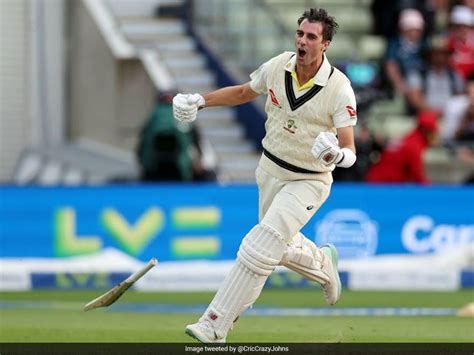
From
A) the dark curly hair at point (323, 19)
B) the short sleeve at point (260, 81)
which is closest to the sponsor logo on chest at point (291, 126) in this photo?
the short sleeve at point (260, 81)

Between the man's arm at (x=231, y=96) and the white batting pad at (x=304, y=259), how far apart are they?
0.85 metres

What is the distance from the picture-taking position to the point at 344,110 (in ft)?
27.6

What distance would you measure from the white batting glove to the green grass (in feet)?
4.24

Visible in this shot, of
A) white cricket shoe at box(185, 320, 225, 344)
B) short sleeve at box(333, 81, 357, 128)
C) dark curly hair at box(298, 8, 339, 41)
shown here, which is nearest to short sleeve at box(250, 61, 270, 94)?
dark curly hair at box(298, 8, 339, 41)

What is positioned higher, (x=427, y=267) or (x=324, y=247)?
(x=324, y=247)

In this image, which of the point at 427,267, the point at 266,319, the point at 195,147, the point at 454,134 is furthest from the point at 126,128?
the point at 266,319

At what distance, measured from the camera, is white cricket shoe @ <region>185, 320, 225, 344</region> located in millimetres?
8328

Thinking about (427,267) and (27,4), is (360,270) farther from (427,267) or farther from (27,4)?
(27,4)

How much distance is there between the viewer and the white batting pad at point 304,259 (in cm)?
889

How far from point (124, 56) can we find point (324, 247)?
9799mm

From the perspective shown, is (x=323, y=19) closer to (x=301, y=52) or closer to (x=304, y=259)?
(x=301, y=52)

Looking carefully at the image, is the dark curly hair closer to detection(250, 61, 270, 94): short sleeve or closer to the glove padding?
detection(250, 61, 270, 94): short sleeve

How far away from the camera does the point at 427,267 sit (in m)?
14.5

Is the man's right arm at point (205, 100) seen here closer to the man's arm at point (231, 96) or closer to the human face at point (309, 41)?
the man's arm at point (231, 96)
